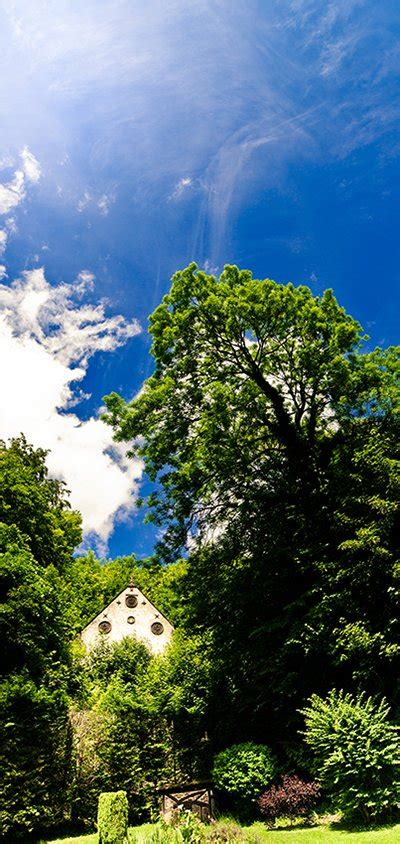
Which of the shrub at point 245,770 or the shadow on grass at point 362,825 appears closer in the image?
the shadow on grass at point 362,825

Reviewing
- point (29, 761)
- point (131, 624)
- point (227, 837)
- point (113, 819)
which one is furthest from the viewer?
point (131, 624)

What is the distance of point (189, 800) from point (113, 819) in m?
3.87

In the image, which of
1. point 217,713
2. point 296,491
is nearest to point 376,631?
point 296,491

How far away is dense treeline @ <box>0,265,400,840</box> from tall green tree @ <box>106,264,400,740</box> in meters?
0.05

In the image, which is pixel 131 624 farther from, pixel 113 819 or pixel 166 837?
pixel 166 837

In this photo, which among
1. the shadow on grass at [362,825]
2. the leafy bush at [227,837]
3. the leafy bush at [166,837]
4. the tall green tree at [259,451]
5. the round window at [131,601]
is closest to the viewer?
the leafy bush at [227,837]

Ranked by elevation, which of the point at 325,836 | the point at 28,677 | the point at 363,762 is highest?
the point at 28,677

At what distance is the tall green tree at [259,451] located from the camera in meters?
14.9

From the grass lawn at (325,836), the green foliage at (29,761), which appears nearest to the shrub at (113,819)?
the grass lawn at (325,836)

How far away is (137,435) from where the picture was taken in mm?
16672

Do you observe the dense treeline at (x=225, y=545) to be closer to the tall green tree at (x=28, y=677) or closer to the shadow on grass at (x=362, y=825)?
the tall green tree at (x=28, y=677)

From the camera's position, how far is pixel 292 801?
1112 centimetres

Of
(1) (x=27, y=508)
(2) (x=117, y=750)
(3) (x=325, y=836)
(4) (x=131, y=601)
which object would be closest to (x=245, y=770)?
(3) (x=325, y=836)

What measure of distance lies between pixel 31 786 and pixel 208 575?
765 cm
